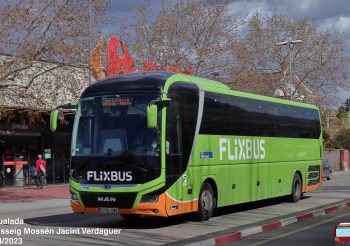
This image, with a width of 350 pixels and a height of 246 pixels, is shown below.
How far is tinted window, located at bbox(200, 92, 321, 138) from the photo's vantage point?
48.7 ft

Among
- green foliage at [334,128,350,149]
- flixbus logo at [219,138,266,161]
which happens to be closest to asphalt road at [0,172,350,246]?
flixbus logo at [219,138,266,161]

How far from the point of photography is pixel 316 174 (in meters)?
22.3

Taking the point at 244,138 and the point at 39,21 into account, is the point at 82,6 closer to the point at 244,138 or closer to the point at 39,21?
the point at 39,21

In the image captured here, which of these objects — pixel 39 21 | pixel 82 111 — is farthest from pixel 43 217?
pixel 39 21

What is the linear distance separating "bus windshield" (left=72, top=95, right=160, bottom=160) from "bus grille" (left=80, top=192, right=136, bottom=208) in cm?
90

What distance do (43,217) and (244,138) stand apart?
6.30 meters

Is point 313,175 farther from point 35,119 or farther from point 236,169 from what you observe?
point 35,119

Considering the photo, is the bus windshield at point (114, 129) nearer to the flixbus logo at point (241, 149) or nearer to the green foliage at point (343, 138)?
the flixbus logo at point (241, 149)

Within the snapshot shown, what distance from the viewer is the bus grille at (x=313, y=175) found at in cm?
2144

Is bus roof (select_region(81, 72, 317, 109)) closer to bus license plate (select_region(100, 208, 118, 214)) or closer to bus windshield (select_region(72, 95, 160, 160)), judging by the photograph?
bus windshield (select_region(72, 95, 160, 160))

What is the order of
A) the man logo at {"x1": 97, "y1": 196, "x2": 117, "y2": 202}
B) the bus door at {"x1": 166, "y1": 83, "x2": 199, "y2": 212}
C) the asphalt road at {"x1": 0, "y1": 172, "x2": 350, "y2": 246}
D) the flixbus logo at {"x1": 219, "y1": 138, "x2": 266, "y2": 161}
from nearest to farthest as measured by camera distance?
the asphalt road at {"x1": 0, "y1": 172, "x2": 350, "y2": 246}
the man logo at {"x1": 97, "y1": 196, "x2": 117, "y2": 202}
the bus door at {"x1": 166, "y1": 83, "x2": 199, "y2": 212}
the flixbus logo at {"x1": 219, "y1": 138, "x2": 266, "y2": 161}

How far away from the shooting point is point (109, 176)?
41.8 ft

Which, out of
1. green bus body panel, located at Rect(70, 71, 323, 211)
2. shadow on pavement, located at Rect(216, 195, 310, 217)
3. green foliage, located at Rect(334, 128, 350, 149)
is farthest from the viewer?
green foliage, located at Rect(334, 128, 350, 149)

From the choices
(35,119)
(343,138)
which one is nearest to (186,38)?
(35,119)
